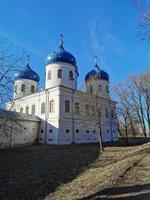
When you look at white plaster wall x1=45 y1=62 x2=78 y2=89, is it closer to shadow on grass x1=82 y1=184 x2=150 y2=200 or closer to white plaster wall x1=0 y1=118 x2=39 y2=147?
white plaster wall x1=0 y1=118 x2=39 y2=147

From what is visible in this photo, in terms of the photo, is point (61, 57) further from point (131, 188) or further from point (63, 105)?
point (131, 188)

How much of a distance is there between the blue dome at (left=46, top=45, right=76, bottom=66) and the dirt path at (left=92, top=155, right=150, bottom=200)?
2827 centimetres

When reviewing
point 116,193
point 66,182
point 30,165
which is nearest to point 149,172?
point 116,193

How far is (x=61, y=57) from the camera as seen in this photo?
37406 mm

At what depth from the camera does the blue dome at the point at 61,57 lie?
1471 inches

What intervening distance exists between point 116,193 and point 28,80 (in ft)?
120

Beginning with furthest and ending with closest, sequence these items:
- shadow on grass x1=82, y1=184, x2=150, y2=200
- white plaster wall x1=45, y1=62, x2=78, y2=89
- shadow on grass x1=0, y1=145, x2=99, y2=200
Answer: white plaster wall x1=45, y1=62, x2=78, y2=89, shadow on grass x1=0, y1=145, x2=99, y2=200, shadow on grass x1=82, y1=184, x2=150, y2=200

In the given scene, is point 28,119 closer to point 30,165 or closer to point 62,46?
point 62,46

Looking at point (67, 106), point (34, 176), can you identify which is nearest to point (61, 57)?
point (67, 106)

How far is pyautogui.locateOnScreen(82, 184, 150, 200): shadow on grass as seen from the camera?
7.32 metres

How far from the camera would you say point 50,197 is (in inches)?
373

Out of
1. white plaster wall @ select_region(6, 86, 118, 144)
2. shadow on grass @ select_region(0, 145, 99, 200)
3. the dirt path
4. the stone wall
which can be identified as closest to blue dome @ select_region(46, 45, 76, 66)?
white plaster wall @ select_region(6, 86, 118, 144)

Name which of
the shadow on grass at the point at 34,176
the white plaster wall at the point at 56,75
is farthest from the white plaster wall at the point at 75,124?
the shadow on grass at the point at 34,176

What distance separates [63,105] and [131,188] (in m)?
26.2
